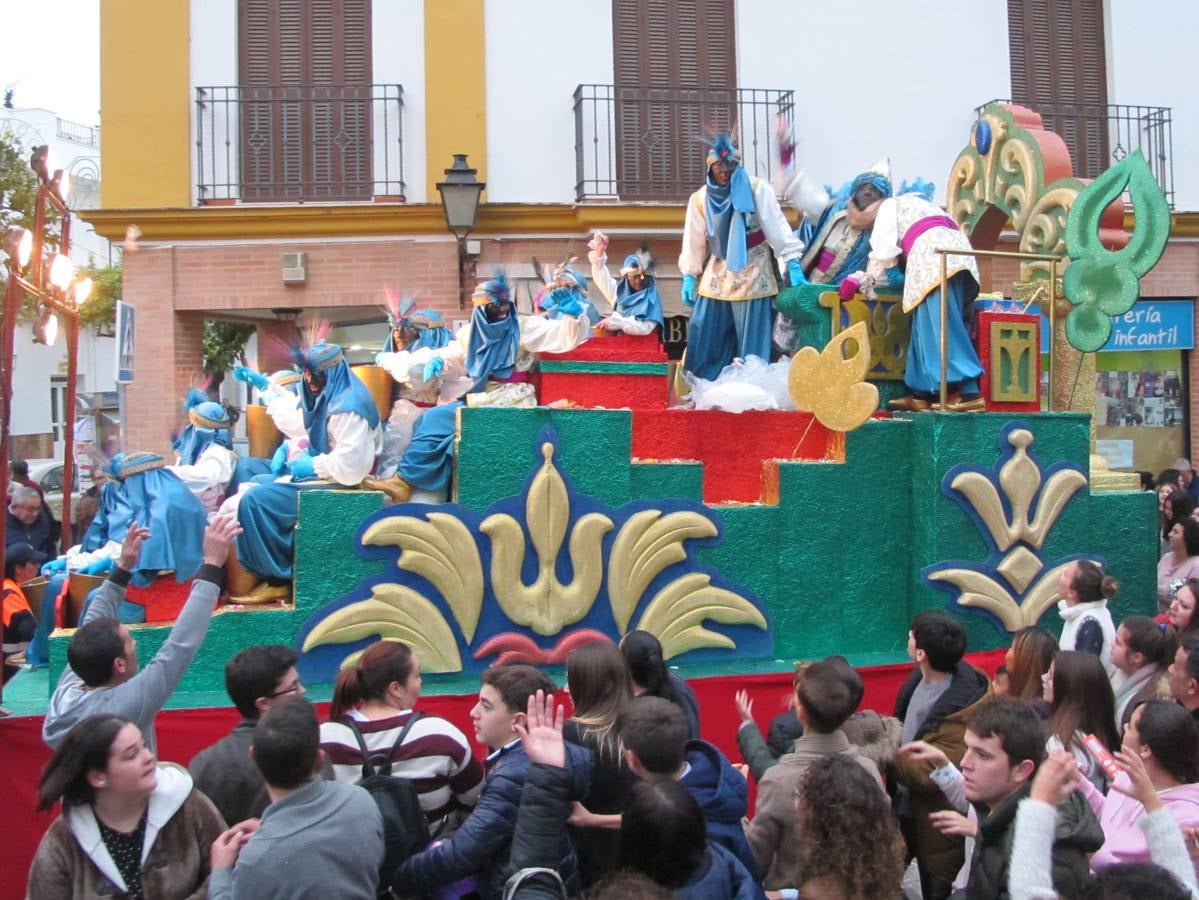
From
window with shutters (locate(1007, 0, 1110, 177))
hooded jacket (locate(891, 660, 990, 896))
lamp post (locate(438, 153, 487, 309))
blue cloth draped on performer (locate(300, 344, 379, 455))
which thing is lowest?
hooded jacket (locate(891, 660, 990, 896))

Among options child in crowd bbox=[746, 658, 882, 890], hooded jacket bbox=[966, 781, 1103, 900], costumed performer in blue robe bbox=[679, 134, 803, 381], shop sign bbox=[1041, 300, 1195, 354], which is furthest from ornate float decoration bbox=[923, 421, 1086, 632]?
shop sign bbox=[1041, 300, 1195, 354]

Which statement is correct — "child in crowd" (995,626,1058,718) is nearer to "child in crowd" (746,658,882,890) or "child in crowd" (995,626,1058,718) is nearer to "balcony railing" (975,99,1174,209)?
"child in crowd" (746,658,882,890)

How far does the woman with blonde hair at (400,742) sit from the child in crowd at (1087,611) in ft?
9.55

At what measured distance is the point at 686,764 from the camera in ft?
11.0

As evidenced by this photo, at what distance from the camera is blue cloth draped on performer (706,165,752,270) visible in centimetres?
717

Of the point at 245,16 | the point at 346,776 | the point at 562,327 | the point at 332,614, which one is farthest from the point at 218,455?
the point at 245,16

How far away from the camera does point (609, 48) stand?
13234mm

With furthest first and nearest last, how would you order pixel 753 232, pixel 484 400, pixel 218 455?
pixel 753 232, pixel 218 455, pixel 484 400

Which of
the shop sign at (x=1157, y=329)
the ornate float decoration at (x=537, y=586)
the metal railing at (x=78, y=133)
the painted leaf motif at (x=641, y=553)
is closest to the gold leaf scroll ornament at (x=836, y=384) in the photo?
the ornate float decoration at (x=537, y=586)

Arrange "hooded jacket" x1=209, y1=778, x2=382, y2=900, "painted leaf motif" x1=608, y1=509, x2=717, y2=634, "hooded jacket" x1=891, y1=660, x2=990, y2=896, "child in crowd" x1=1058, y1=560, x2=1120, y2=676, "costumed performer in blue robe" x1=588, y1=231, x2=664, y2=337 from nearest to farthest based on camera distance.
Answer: "hooded jacket" x1=209, y1=778, x2=382, y2=900, "hooded jacket" x1=891, y1=660, x2=990, y2=896, "child in crowd" x1=1058, y1=560, x2=1120, y2=676, "painted leaf motif" x1=608, y1=509, x2=717, y2=634, "costumed performer in blue robe" x1=588, y1=231, x2=664, y2=337

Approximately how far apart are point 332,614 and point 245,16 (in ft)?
30.7

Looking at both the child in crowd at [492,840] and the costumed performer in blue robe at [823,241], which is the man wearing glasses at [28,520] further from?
the child in crowd at [492,840]

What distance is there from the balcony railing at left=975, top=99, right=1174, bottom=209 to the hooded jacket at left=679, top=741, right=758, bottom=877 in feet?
41.7

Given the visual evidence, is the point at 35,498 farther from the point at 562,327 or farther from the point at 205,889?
the point at 205,889
